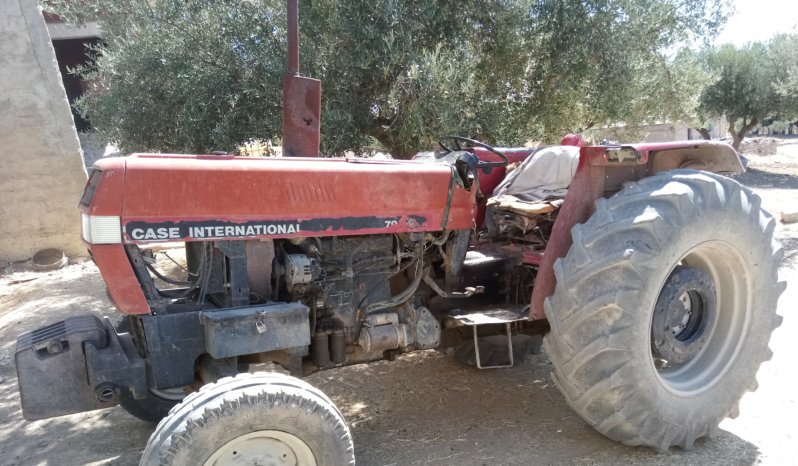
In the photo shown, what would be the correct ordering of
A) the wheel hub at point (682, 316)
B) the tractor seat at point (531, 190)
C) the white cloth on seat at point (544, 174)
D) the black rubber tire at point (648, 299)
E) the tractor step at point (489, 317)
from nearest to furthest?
the black rubber tire at point (648, 299), the wheel hub at point (682, 316), the tractor step at point (489, 317), the tractor seat at point (531, 190), the white cloth on seat at point (544, 174)

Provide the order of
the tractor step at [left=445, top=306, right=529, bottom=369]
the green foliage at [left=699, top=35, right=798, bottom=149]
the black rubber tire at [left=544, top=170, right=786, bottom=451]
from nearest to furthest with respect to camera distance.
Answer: the black rubber tire at [left=544, top=170, right=786, bottom=451] < the tractor step at [left=445, top=306, right=529, bottom=369] < the green foliage at [left=699, top=35, right=798, bottom=149]

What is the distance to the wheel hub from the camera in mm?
3248

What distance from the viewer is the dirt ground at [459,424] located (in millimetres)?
3279

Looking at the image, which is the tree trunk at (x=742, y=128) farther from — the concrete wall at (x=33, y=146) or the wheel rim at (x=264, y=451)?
the wheel rim at (x=264, y=451)

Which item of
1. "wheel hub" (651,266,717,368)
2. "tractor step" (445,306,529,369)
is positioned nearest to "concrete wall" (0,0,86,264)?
"tractor step" (445,306,529,369)

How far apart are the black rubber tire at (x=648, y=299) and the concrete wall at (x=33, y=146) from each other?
7248mm

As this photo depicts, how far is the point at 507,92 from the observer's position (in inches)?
300

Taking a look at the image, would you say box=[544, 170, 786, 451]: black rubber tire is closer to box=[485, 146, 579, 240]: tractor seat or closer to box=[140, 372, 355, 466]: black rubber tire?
box=[485, 146, 579, 240]: tractor seat

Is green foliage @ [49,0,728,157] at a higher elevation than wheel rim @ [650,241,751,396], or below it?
higher

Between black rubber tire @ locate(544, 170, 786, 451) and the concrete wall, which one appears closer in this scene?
black rubber tire @ locate(544, 170, 786, 451)

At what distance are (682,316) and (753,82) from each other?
Result: 20340 mm

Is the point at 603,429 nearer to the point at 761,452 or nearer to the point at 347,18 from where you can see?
the point at 761,452

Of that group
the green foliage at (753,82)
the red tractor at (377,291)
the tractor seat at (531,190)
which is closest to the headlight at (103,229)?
the red tractor at (377,291)

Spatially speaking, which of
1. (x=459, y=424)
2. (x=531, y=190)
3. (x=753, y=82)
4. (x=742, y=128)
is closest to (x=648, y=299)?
(x=531, y=190)
